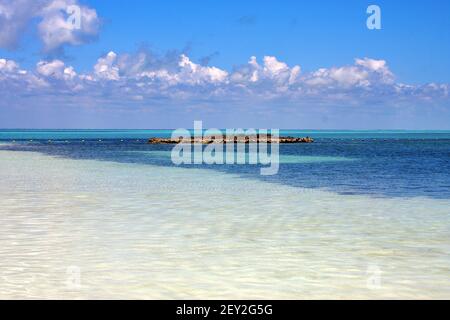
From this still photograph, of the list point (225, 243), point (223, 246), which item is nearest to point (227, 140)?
point (225, 243)

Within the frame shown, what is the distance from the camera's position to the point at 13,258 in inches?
449

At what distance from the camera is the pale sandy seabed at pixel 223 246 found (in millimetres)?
9438

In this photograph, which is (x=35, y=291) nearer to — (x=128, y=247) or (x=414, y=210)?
(x=128, y=247)

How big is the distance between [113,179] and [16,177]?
5.31m

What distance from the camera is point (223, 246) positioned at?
42.2 ft

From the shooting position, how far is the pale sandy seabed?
9438 mm

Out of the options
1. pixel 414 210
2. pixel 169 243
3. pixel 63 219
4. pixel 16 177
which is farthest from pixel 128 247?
pixel 16 177

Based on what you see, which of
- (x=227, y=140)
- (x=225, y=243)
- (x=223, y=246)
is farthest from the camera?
(x=227, y=140)

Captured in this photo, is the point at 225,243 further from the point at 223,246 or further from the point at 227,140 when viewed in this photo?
the point at 227,140

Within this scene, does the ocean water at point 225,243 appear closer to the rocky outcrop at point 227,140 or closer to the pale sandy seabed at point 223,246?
the pale sandy seabed at point 223,246

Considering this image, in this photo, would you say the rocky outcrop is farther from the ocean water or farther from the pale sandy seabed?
the pale sandy seabed

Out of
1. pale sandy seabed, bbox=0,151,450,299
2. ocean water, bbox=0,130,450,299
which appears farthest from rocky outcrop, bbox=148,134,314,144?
pale sandy seabed, bbox=0,151,450,299

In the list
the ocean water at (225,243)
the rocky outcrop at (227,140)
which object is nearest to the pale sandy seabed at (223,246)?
the ocean water at (225,243)
